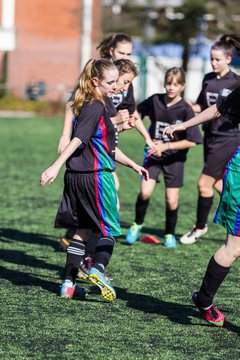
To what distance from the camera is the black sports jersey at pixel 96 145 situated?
5.50 metres

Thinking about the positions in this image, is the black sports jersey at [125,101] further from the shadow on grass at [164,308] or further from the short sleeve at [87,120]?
the shadow on grass at [164,308]

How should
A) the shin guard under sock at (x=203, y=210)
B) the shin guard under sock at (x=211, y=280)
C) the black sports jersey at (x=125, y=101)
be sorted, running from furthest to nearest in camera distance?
the shin guard under sock at (x=203, y=210) → the black sports jersey at (x=125, y=101) → the shin guard under sock at (x=211, y=280)

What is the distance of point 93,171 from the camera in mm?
5641

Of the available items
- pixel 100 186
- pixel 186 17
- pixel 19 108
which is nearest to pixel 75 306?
pixel 100 186

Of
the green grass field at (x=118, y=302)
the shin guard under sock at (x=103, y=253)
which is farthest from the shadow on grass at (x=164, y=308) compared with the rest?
the shin guard under sock at (x=103, y=253)

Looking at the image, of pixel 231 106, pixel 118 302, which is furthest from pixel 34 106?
pixel 231 106

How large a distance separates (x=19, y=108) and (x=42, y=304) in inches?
1011

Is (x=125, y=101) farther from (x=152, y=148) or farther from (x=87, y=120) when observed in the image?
(x=87, y=120)

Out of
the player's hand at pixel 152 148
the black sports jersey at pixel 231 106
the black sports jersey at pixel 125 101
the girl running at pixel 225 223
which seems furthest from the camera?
the player's hand at pixel 152 148

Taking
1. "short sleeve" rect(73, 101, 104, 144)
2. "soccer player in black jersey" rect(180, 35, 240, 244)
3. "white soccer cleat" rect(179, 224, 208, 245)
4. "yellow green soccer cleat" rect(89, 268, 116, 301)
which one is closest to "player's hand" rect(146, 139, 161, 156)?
"soccer player in black jersey" rect(180, 35, 240, 244)

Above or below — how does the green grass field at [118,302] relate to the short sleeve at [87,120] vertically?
below

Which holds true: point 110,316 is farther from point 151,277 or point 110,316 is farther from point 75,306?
point 151,277

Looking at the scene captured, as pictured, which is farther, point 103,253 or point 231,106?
point 103,253

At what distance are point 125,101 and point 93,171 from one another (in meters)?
1.61
